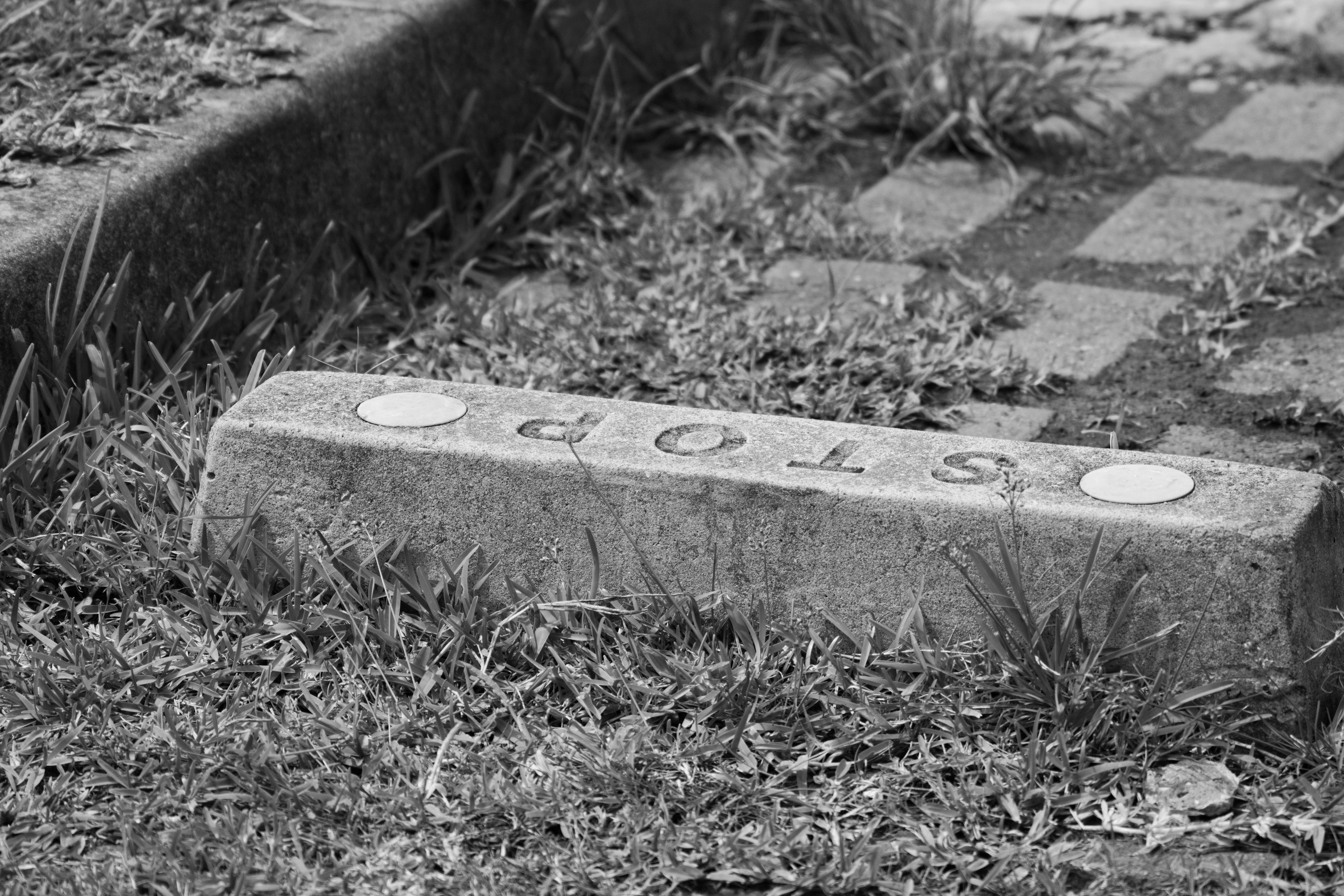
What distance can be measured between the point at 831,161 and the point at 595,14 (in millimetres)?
685

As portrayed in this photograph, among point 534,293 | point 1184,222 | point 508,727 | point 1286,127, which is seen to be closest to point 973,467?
point 508,727

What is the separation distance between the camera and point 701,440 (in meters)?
2.07

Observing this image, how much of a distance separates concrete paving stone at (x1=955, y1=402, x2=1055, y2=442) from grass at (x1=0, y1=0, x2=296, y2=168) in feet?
4.84

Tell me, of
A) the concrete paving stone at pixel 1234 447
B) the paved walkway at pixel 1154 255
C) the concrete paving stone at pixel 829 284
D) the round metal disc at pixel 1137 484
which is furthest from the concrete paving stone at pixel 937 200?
the round metal disc at pixel 1137 484

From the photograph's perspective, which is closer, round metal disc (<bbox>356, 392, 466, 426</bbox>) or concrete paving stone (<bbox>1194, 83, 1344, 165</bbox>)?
round metal disc (<bbox>356, 392, 466, 426</bbox>)

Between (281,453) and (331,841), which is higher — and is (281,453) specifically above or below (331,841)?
above

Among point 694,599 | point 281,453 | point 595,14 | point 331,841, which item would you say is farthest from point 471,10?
point 331,841

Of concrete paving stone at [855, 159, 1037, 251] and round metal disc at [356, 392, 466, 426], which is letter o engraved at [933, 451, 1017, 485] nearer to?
round metal disc at [356, 392, 466, 426]

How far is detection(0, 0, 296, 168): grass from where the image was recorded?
9.07 ft

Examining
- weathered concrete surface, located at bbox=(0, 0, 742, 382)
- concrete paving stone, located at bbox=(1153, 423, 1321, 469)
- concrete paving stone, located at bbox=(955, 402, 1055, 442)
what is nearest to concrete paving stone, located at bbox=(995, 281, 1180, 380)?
concrete paving stone, located at bbox=(955, 402, 1055, 442)

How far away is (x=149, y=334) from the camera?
2.67 metres

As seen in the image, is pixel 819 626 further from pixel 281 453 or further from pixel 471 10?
pixel 471 10

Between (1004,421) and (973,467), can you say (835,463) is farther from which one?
(1004,421)

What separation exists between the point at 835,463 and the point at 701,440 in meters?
0.19
